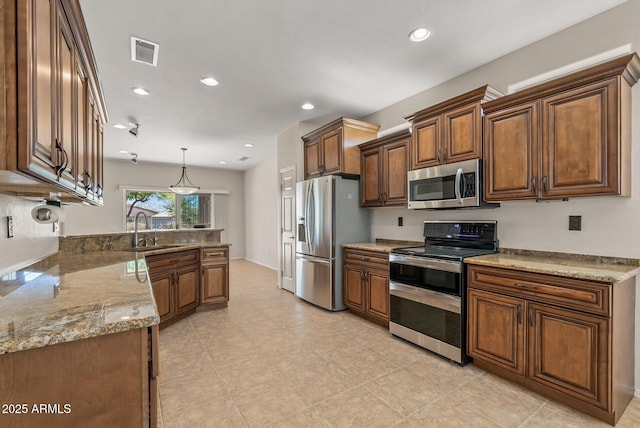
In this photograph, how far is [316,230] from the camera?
13.5ft

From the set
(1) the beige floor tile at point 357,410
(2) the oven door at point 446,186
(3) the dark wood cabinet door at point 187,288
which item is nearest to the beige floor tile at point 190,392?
(1) the beige floor tile at point 357,410

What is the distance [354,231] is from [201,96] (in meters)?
2.59

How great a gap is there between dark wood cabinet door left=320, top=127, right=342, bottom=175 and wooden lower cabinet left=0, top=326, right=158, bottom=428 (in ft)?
10.7

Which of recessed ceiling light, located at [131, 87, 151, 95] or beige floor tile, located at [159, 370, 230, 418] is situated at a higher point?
recessed ceiling light, located at [131, 87, 151, 95]

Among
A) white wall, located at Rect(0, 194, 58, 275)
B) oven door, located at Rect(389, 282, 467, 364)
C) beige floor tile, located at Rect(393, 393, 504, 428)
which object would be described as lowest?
beige floor tile, located at Rect(393, 393, 504, 428)

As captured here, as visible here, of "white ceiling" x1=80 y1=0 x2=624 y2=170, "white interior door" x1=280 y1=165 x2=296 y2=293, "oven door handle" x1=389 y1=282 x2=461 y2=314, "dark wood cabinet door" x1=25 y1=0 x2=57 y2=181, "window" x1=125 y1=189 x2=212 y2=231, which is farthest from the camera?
"window" x1=125 y1=189 x2=212 y2=231

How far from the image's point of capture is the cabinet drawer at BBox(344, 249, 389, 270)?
333 centimetres

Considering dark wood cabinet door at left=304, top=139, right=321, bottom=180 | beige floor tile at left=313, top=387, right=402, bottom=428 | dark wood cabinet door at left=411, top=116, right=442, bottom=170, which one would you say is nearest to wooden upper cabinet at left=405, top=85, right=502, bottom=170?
dark wood cabinet door at left=411, top=116, right=442, bottom=170

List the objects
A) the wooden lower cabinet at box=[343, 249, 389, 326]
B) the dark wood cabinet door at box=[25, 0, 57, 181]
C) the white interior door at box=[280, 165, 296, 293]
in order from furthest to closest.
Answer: the white interior door at box=[280, 165, 296, 293]
the wooden lower cabinet at box=[343, 249, 389, 326]
the dark wood cabinet door at box=[25, 0, 57, 181]

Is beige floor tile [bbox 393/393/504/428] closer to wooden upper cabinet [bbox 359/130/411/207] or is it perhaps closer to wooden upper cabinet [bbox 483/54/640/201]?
wooden upper cabinet [bbox 483/54/640/201]

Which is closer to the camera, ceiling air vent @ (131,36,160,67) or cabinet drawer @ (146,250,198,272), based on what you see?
ceiling air vent @ (131,36,160,67)

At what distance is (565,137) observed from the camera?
7.01 ft

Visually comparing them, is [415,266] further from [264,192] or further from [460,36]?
[264,192]

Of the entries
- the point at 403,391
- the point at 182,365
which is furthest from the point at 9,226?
the point at 403,391
